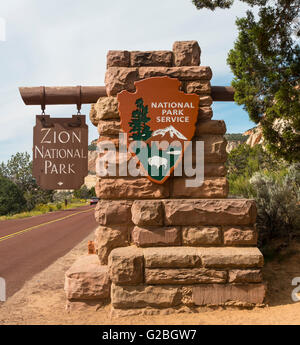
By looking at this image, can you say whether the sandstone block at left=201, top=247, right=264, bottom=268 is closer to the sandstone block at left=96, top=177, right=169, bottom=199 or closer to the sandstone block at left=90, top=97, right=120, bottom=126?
the sandstone block at left=96, top=177, right=169, bottom=199

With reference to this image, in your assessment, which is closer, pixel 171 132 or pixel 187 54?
pixel 171 132

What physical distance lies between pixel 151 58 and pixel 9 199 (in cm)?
3493

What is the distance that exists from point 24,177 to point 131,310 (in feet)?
153

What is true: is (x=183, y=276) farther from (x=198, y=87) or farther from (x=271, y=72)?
(x=271, y=72)

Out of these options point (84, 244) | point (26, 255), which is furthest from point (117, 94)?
point (84, 244)

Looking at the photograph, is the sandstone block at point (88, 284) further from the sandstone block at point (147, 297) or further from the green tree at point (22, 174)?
the green tree at point (22, 174)

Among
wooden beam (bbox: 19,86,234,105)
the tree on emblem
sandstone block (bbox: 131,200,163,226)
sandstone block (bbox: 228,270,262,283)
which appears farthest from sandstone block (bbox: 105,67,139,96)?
sandstone block (bbox: 228,270,262,283)

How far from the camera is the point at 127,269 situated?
3.72 m

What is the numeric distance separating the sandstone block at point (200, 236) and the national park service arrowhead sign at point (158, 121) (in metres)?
0.73

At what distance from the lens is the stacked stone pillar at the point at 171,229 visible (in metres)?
3.73

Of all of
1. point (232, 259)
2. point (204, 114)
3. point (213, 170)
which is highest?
point (204, 114)

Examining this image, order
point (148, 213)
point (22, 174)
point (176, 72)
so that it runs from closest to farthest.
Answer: point (148, 213), point (176, 72), point (22, 174)

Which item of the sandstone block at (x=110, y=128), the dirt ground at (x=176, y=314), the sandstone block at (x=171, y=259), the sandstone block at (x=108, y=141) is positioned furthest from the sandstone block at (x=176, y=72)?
the dirt ground at (x=176, y=314)

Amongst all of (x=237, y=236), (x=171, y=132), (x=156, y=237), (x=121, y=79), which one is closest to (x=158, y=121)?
(x=171, y=132)
